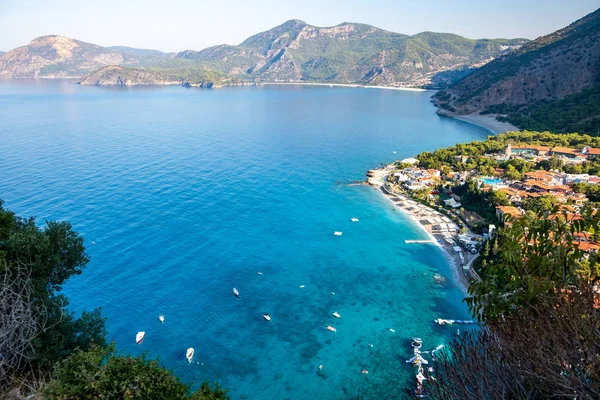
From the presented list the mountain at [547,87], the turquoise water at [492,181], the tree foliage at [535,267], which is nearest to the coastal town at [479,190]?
the turquoise water at [492,181]

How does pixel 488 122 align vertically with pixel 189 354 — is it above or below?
above

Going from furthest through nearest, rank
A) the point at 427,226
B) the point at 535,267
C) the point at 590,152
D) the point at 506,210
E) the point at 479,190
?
the point at 590,152, the point at 479,190, the point at 427,226, the point at 506,210, the point at 535,267

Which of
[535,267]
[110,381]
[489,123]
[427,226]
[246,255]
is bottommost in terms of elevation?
[246,255]

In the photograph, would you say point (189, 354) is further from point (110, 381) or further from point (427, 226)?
point (427, 226)

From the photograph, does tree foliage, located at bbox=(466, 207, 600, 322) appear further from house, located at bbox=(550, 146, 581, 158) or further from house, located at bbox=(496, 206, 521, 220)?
house, located at bbox=(550, 146, 581, 158)

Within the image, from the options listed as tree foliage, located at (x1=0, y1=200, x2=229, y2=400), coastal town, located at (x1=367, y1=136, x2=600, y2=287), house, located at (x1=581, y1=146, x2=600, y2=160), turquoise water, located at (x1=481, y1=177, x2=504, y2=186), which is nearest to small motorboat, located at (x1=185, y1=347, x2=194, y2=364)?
tree foliage, located at (x1=0, y1=200, x2=229, y2=400)

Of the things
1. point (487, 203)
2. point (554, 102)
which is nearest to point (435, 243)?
point (487, 203)

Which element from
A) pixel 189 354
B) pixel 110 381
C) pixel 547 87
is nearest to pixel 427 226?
pixel 189 354
